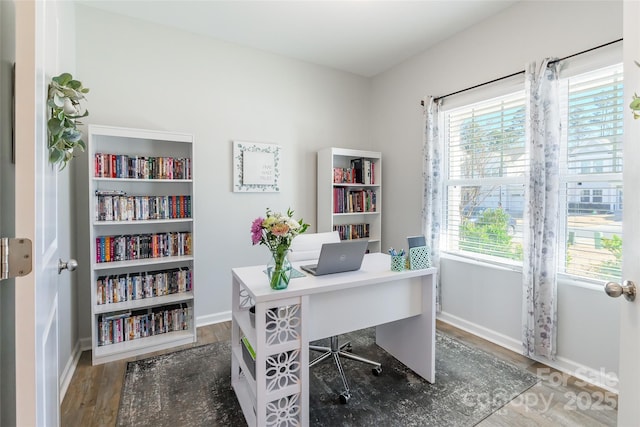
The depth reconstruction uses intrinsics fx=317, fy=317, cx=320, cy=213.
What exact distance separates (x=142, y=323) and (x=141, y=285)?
31 cm

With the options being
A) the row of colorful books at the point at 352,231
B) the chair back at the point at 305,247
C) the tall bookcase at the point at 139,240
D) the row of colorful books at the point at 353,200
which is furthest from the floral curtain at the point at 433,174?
the tall bookcase at the point at 139,240

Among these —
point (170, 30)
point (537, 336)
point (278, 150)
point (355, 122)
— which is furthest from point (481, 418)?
point (170, 30)

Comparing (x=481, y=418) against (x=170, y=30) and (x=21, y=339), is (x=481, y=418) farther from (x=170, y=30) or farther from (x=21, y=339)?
(x=170, y=30)

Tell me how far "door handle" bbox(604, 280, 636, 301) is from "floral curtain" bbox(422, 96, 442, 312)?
2143 millimetres

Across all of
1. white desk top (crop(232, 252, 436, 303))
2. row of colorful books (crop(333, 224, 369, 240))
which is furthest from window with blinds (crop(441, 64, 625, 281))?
white desk top (crop(232, 252, 436, 303))

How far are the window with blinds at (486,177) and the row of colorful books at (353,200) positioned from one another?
0.89 meters

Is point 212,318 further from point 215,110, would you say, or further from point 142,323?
point 215,110

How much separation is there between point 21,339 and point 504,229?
297cm

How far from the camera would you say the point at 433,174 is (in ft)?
10.1

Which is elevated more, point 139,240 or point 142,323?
point 139,240

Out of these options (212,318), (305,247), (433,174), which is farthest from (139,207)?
(433,174)

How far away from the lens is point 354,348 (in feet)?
8.37

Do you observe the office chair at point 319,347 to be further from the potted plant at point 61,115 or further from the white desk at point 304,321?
the potted plant at point 61,115

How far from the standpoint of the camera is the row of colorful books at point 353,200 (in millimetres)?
3527
